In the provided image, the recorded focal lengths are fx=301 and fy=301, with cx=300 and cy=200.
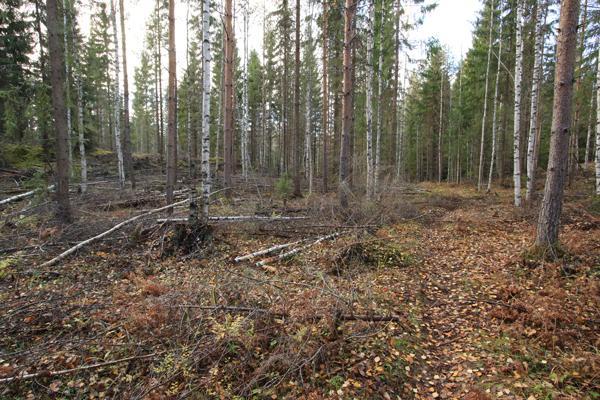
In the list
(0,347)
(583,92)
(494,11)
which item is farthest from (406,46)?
(0,347)

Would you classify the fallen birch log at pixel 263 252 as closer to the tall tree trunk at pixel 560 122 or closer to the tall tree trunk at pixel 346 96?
the tall tree trunk at pixel 346 96

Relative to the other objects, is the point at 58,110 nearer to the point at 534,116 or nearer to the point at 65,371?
the point at 65,371

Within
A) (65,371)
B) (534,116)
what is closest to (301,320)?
(65,371)

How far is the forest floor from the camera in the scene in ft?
10.4

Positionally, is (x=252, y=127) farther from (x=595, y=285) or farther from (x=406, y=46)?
(x=595, y=285)

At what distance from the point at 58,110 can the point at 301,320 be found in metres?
8.32

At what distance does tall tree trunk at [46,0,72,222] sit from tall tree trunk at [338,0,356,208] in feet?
24.8

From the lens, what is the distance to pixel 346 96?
29.8ft

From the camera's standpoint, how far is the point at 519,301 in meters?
4.34

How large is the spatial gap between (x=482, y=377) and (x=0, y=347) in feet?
18.6

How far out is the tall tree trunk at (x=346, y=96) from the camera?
8758 mm

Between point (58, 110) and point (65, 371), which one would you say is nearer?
point (65, 371)

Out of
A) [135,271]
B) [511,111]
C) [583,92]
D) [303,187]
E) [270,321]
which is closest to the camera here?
[270,321]

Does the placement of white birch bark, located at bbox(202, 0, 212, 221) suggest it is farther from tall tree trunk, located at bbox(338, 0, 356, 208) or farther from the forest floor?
tall tree trunk, located at bbox(338, 0, 356, 208)
